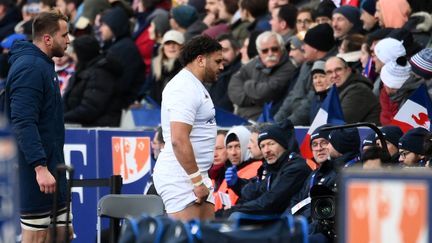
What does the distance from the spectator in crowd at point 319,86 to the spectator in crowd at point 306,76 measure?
0.20m

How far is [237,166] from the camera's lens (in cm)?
1286

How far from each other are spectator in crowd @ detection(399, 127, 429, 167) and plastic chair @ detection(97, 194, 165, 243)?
83.7 inches

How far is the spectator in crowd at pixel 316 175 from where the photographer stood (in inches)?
417

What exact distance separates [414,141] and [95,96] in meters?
6.94

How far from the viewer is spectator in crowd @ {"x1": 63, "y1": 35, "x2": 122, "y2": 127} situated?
54.1 feet

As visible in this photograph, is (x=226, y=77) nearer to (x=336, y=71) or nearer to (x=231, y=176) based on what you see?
(x=336, y=71)

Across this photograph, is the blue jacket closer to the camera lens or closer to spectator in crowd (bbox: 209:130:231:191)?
the camera lens

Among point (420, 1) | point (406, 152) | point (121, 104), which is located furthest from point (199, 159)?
point (121, 104)

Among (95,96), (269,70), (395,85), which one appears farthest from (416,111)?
(95,96)

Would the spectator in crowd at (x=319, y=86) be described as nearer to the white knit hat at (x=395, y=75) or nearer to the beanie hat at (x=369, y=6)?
the white knit hat at (x=395, y=75)

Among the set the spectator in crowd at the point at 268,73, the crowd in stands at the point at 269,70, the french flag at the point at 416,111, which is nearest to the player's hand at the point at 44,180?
the crowd in stands at the point at 269,70

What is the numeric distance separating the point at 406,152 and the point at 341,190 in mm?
4781

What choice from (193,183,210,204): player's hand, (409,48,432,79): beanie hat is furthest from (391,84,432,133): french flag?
(193,183,210,204): player's hand

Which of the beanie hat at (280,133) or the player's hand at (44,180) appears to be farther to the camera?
the beanie hat at (280,133)
